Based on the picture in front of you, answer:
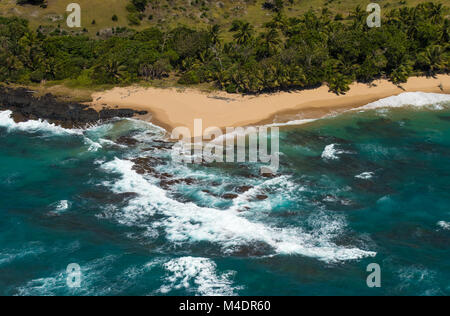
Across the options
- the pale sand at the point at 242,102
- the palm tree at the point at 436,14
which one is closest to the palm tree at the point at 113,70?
the pale sand at the point at 242,102

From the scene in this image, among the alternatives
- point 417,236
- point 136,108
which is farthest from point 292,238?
point 136,108

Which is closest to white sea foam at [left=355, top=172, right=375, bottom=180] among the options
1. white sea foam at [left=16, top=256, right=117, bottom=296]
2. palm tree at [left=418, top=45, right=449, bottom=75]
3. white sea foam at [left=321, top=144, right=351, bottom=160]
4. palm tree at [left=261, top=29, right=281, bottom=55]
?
white sea foam at [left=321, top=144, right=351, bottom=160]

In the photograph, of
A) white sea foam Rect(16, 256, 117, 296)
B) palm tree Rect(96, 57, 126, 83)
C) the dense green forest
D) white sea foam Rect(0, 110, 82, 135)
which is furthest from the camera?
palm tree Rect(96, 57, 126, 83)

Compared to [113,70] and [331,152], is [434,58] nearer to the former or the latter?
[331,152]

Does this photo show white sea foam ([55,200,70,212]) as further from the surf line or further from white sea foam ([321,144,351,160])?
white sea foam ([321,144,351,160])

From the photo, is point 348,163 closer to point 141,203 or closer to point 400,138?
point 400,138

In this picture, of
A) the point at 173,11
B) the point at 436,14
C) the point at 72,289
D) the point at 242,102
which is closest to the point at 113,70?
the point at 242,102
